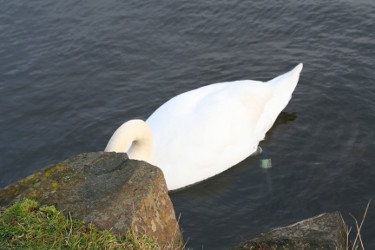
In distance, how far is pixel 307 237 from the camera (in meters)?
5.50

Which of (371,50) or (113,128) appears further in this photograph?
(371,50)

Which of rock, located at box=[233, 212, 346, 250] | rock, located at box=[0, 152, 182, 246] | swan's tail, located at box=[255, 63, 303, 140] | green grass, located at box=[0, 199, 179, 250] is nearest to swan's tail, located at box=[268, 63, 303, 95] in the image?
swan's tail, located at box=[255, 63, 303, 140]

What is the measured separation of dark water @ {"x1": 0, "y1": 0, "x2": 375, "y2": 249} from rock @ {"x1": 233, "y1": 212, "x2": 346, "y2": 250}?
2.17m

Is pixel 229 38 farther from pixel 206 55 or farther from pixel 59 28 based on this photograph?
pixel 59 28

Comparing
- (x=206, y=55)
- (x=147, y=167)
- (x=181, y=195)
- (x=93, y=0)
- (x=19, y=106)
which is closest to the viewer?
(x=147, y=167)

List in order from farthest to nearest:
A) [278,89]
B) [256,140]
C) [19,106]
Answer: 1. [19,106]
2. [278,89]
3. [256,140]

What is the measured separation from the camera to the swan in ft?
29.6

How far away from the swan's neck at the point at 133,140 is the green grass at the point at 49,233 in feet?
9.52

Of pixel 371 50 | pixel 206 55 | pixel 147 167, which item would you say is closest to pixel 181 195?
pixel 147 167

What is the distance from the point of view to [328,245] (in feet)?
17.5

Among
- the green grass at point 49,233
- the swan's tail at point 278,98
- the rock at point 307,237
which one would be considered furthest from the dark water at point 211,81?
the green grass at point 49,233

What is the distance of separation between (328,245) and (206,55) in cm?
807

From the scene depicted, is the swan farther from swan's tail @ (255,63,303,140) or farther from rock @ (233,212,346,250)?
rock @ (233,212,346,250)

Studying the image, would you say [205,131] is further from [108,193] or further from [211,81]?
[108,193]
